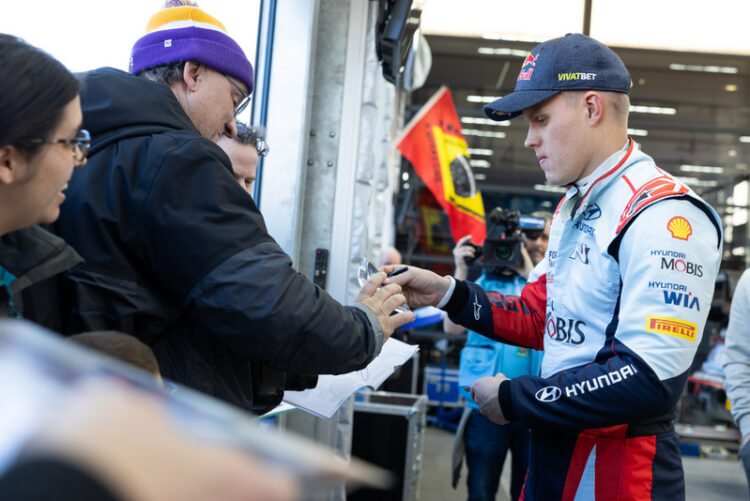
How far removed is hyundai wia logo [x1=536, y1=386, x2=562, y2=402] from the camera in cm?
157

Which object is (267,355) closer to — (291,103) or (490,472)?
(291,103)

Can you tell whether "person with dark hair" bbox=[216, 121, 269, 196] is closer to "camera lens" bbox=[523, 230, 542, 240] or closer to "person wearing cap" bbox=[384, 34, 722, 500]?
"person wearing cap" bbox=[384, 34, 722, 500]

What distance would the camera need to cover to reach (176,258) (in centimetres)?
128

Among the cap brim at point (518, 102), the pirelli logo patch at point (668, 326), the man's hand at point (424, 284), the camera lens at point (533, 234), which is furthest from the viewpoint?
the camera lens at point (533, 234)

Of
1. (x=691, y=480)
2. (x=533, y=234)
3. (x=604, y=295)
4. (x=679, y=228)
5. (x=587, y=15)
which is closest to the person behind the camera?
(x=679, y=228)

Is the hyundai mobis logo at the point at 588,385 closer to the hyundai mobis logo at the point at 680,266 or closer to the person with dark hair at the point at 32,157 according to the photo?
the hyundai mobis logo at the point at 680,266

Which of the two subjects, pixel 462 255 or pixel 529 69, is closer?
pixel 529 69

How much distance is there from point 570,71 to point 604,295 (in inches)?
21.4

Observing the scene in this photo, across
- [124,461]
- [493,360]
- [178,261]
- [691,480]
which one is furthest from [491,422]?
[124,461]

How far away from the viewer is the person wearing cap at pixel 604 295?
1476 mm

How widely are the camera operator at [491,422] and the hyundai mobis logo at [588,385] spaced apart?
1.96 m

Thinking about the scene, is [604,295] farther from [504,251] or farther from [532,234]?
[532,234]

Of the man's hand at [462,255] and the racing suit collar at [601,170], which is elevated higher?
the racing suit collar at [601,170]

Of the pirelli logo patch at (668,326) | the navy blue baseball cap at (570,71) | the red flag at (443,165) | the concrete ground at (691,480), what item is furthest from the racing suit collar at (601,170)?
the concrete ground at (691,480)
